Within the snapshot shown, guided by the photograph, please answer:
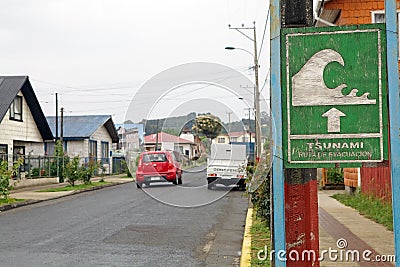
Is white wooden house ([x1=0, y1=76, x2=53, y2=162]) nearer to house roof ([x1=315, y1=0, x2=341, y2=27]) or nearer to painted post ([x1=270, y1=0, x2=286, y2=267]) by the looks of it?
house roof ([x1=315, y1=0, x2=341, y2=27])

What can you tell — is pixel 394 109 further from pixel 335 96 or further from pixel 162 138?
pixel 162 138

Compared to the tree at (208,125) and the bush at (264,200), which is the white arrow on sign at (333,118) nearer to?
the tree at (208,125)

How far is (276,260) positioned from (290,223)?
1.20 feet

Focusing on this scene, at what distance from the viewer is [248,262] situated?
853cm

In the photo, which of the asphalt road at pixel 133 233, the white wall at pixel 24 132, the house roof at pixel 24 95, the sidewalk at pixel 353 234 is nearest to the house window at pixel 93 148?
the white wall at pixel 24 132

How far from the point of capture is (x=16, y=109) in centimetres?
3247

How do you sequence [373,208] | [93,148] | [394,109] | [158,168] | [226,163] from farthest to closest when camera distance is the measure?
[93,148]
[373,208]
[226,163]
[158,168]
[394,109]

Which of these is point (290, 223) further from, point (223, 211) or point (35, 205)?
point (35, 205)

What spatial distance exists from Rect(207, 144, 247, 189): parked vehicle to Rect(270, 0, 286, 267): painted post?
3910 millimetres

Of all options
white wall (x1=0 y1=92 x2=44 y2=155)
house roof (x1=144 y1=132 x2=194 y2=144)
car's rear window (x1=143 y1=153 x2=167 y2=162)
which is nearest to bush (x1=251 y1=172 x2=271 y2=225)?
car's rear window (x1=143 y1=153 x2=167 y2=162)

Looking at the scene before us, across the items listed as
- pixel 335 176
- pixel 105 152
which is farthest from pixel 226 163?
pixel 105 152

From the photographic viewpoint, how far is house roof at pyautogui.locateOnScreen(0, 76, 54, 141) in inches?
1188

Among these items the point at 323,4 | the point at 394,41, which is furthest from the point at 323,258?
the point at 323,4

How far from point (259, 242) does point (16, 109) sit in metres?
25.1
